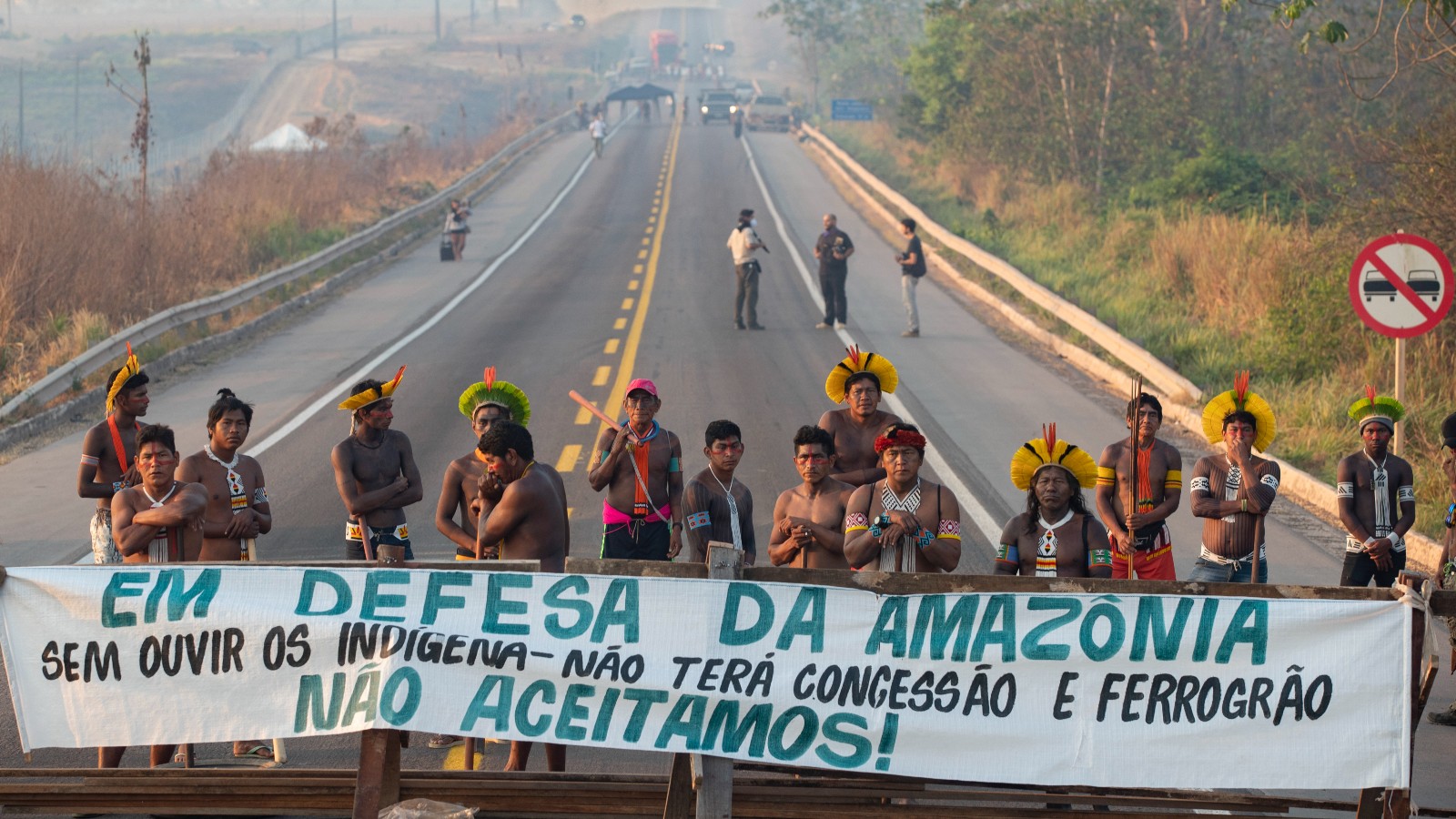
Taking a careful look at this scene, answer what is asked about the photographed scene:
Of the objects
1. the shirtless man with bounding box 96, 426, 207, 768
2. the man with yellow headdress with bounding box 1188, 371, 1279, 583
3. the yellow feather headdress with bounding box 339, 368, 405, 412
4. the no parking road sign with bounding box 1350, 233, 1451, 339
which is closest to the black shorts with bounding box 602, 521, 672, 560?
the yellow feather headdress with bounding box 339, 368, 405, 412

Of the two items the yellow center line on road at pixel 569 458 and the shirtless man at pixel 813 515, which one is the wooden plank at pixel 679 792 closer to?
the shirtless man at pixel 813 515

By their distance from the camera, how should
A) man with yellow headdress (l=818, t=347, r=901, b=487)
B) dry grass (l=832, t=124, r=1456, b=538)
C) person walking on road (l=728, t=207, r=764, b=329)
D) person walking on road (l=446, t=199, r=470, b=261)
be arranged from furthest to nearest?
1. person walking on road (l=446, t=199, r=470, b=261)
2. person walking on road (l=728, t=207, r=764, b=329)
3. dry grass (l=832, t=124, r=1456, b=538)
4. man with yellow headdress (l=818, t=347, r=901, b=487)

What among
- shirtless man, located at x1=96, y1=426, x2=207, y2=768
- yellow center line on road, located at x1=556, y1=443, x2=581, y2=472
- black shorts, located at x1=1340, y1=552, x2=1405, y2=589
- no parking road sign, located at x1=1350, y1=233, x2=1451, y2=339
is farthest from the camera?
yellow center line on road, located at x1=556, y1=443, x2=581, y2=472

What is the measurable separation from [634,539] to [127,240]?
1629 cm

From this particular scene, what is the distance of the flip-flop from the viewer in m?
7.10

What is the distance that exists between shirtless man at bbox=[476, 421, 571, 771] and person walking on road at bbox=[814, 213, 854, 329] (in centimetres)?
1363

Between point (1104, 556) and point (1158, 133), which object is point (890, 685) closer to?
point (1104, 556)

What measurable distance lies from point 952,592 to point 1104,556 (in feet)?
5.64

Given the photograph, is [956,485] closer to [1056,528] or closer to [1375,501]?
[1375,501]

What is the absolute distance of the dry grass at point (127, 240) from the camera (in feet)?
60.3

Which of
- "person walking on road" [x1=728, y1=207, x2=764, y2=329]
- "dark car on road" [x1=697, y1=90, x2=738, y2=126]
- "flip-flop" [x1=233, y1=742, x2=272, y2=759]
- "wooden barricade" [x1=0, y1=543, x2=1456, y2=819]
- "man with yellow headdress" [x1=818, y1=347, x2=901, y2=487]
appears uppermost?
"dark car on road" [x1=697, y1=90, x2=738, y2=126]

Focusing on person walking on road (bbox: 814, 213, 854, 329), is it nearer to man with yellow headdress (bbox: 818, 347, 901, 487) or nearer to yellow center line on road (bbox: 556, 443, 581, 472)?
yellow center line on road (bbox: 556, 443, 581, 472)

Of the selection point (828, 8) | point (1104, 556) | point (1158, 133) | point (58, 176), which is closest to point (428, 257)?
point (58, 176)

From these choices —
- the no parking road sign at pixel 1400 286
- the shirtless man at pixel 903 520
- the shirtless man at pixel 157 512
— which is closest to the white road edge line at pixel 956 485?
the no parking road sign at pixel 1400 286
